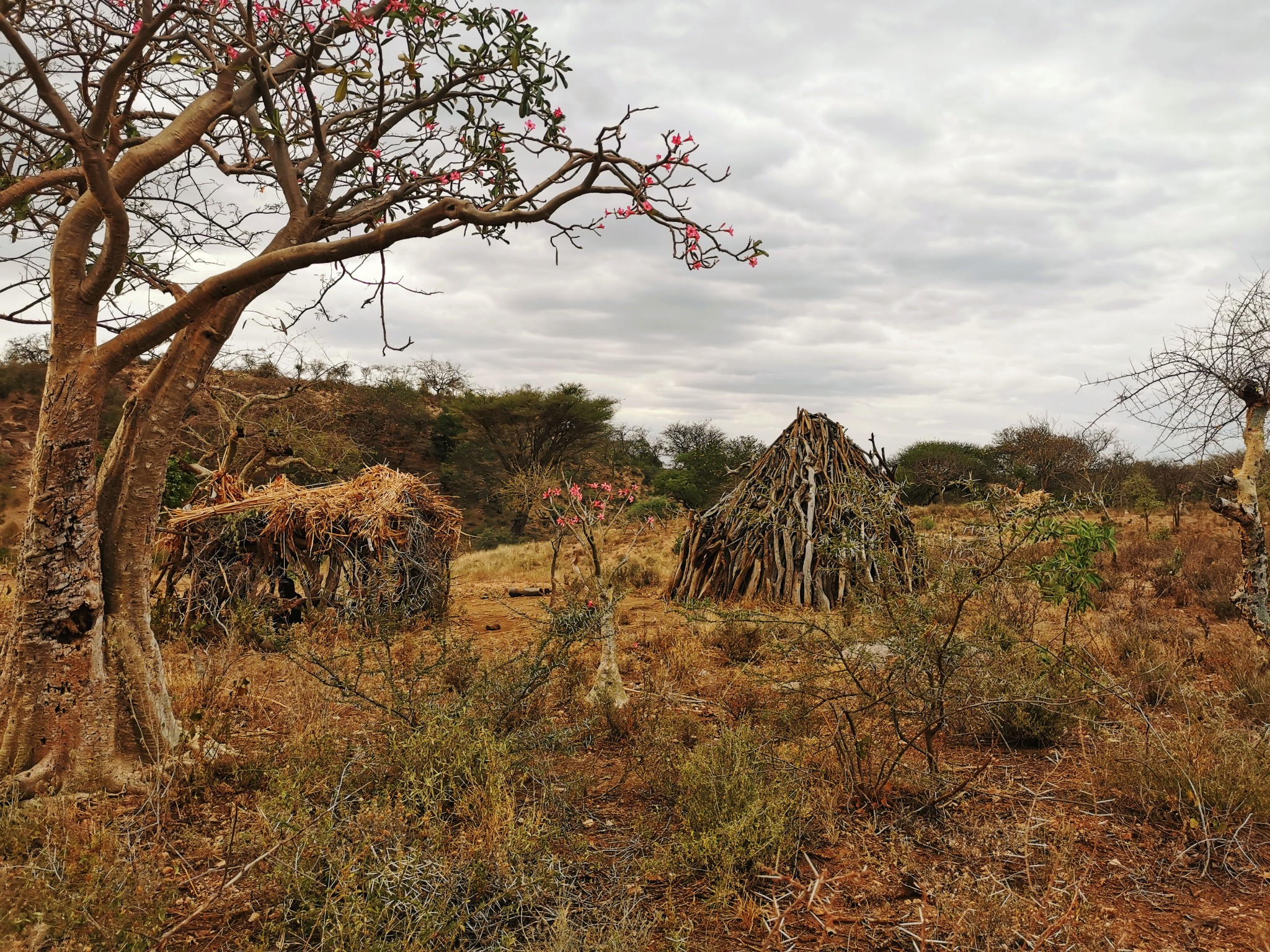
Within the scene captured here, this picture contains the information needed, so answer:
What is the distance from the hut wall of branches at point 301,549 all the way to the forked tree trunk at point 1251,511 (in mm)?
6813

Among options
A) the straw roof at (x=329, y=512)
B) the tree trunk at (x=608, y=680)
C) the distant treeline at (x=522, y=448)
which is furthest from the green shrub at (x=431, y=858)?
the distant treeline at (x=522, y=448)

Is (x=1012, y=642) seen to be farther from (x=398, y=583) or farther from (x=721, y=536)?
(x=398, y=583)

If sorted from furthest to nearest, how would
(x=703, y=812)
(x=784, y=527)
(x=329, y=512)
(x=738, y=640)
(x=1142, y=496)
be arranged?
(x=1142, y=496)
(x=784, y=527)
(x=329, y=512)
(x=738, y=640)
(x=703, y=812)

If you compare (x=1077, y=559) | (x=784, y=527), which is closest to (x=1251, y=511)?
(x=1077, y=559)

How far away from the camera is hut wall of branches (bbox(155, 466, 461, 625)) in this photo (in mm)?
7547

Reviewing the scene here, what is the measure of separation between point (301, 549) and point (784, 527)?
5.66 metres

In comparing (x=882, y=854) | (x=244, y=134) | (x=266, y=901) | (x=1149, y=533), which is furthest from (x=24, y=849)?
(x=1149, y=533)

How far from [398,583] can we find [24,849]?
539 cm

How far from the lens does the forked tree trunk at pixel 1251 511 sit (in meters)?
4.98

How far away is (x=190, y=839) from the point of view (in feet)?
10.1

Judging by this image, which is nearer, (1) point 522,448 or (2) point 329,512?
(2) point 329,512

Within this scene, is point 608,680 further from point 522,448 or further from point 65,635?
point 522,448

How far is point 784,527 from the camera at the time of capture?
9234 mm

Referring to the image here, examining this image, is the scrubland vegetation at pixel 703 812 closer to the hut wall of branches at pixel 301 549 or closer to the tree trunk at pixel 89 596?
the tree trunk at pixel 89 596
